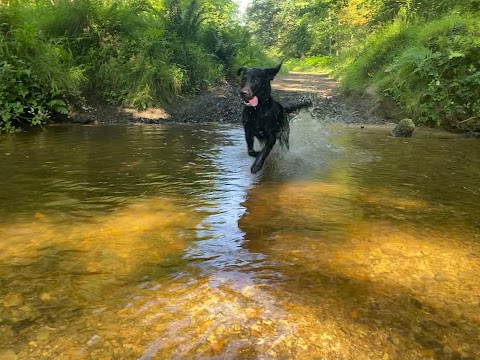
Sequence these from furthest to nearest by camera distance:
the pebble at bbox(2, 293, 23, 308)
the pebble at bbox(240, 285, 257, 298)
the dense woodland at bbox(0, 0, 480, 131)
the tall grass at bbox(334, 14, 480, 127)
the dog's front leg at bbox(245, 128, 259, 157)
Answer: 1. the tall grass at bbox(334, 14, 480, 127)
2. the dense woodland at bbox(0, 0, 480, 131)
3. the dog's front leg at bbox(245, 128, 259, 157)
4. the pebble at bbox(240, 285, 257, 298)
5. the pebble at bbox(2, 293, 23, 308)

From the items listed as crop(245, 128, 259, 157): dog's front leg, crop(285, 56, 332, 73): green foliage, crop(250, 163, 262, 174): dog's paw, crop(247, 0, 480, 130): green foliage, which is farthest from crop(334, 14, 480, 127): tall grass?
crop(285, 56, 332, 73): green foliage

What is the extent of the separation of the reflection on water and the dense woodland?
11.0ft

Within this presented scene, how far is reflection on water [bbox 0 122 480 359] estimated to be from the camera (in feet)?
6.08

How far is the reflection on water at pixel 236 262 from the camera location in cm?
185

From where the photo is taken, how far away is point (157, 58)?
36.1 ft

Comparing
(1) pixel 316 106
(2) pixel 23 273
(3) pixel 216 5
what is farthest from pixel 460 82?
(3) pixel 216 5

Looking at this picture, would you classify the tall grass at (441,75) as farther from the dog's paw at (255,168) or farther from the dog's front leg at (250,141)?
the dog's paw at (255,168)

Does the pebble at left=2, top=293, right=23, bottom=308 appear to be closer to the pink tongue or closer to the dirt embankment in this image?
the pink tongue

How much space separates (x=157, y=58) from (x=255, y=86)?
6.18 metres

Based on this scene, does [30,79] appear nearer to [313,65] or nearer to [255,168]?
[255,168]

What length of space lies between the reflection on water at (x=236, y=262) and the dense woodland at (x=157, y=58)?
3356 millimetres

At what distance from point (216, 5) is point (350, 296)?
2237 centimetres

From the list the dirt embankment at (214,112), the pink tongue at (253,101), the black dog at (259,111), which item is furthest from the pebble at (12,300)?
the dirt embankment at (214,112)

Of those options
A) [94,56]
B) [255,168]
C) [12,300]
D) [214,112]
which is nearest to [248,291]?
[12,300]
